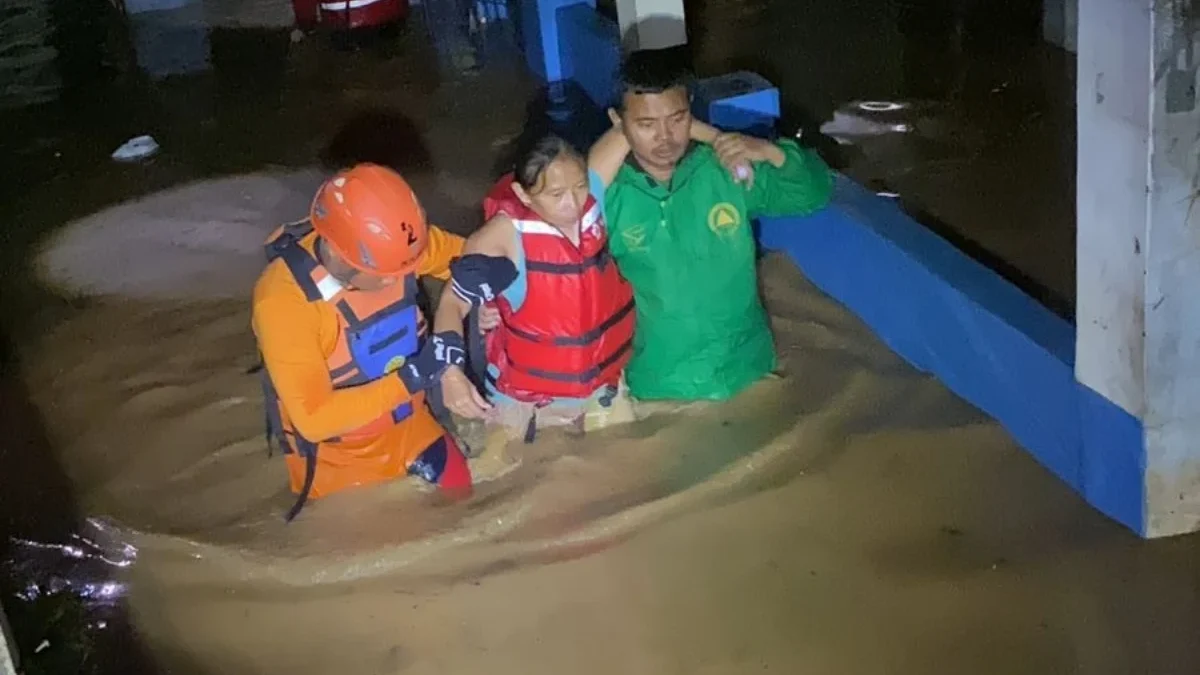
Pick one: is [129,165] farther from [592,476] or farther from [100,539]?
[592,476]

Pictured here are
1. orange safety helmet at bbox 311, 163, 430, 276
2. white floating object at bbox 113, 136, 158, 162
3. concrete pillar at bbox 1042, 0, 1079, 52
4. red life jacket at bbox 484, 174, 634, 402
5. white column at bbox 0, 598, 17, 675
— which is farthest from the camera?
white floating object at bbox 113, 136, 158, 162

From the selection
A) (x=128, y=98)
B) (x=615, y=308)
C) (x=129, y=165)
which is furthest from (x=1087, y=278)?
(x=128, y=98)

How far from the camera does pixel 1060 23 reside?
585cm

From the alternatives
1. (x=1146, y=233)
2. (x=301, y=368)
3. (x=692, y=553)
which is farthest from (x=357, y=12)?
(x=1146, y=233)

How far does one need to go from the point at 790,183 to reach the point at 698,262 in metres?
0.30

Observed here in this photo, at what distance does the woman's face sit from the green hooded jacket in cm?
14

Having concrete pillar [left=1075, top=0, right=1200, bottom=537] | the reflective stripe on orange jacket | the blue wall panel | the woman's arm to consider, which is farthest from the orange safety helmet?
concrete pillar [left=1075, top=0, right=1200, bottom=537]

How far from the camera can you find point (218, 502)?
10.9ft

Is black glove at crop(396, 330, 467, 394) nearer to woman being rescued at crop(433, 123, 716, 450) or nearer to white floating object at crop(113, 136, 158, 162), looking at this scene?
woman being rescued at crop(433, 123, 716, 450)

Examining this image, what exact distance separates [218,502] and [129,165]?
126 inches

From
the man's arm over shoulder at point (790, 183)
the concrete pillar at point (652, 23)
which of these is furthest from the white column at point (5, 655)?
the concrete pillar at point (652, 23)

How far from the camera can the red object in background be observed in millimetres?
7750

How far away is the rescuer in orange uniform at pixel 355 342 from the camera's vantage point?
2.93m

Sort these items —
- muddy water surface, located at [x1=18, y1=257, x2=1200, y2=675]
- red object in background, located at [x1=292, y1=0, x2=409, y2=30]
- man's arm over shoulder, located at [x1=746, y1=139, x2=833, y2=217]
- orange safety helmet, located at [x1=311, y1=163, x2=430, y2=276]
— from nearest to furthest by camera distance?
muddy water surface, located at [x1=18, y1=257, x2=1200, y2=675] < orange safety helmet, located at [x1=311, y1=163, x2=430, y2=276] < man's arm over shoulder, located at [x1=746, y1=139, x2=833, y2=217] < red object in background, located at [x1=292, y1=0, x2=409, y2=30]
